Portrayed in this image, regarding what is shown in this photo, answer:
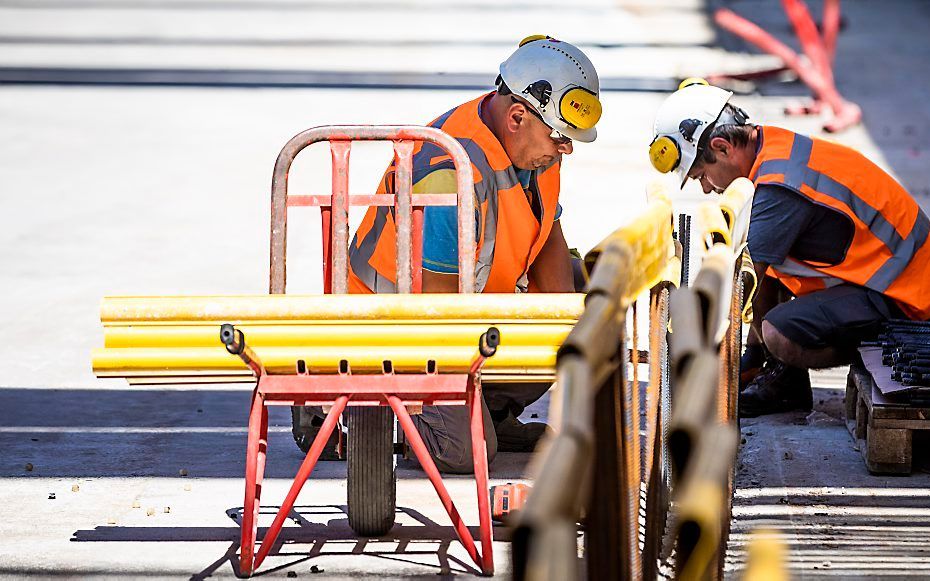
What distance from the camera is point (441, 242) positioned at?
5082 mm

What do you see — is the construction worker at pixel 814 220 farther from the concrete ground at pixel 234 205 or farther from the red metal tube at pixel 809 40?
the red metal tube at pixel 809 40

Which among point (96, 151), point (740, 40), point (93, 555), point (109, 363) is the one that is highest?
point (740, 40)

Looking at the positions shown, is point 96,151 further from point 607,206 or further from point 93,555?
point 93,555

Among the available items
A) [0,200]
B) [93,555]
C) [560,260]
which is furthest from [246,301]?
[0,200]

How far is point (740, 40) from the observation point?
18797mm

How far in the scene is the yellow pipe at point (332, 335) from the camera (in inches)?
166

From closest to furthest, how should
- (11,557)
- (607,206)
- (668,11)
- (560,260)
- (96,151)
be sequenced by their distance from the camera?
(11,557) < (560,260) < (607,206) < (96,151) < (668,11)

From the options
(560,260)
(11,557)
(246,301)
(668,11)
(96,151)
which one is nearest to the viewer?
(246,301)

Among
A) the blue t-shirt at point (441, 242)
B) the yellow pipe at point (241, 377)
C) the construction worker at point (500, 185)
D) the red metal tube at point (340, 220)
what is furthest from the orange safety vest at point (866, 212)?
the yellow pipe at point (241, 377)

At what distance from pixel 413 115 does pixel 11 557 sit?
9.97 meters

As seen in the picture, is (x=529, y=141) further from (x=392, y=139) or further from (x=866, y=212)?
(x=866, y=212)

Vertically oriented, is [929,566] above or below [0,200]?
below

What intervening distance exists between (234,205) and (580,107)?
22.3ft

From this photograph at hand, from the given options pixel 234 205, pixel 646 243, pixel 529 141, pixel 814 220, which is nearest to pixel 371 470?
pixel 529 141
